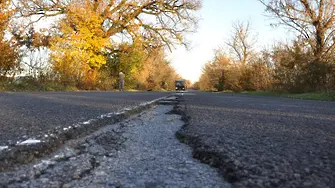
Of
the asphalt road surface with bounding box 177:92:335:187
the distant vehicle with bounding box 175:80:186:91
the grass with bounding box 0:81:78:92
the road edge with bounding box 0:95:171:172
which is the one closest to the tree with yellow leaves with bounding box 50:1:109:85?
the grass with bounding box 0:81:78:92

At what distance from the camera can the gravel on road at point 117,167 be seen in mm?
1152

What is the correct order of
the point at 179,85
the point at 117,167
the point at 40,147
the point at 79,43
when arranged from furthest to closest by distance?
the point at 179,85
the point at 79,43
the point at 40,147
the point at 117,167

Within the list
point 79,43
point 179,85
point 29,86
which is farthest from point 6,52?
point 179,85

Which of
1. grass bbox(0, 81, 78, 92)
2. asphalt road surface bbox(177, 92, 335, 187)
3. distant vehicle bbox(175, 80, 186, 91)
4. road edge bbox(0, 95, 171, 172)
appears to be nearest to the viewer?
asphalt road surface bbox(177, 92, 335, 187)

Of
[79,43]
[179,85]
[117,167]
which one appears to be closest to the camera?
[117,167]

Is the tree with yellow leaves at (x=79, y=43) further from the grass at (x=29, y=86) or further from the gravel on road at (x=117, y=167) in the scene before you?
the gravel on road at (x=117, y=167)

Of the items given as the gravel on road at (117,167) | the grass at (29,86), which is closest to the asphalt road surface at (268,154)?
the gravel on road at (117,167)

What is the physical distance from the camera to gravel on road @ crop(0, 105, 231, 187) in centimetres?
115

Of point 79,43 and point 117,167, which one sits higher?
point 79,43

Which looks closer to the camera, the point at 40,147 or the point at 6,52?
the point at 40,147

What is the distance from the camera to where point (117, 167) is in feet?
4.54

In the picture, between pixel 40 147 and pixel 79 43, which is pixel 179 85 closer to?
pixel 79 43

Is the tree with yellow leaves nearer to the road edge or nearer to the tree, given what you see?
the tree

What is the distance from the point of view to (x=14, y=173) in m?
1.20
